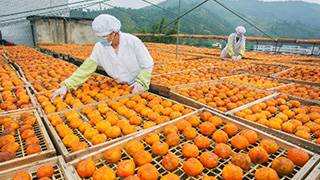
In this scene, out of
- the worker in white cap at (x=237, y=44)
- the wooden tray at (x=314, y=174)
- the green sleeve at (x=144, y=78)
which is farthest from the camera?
the worker in white cap at (x=237, y=44)

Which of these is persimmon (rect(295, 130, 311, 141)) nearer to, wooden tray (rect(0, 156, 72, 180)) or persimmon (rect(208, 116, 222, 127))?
persimmon (rect(208, 116, 222, 127))

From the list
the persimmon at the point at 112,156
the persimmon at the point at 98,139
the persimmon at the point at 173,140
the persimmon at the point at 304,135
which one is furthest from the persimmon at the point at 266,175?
the persimmon at the point at 98,139

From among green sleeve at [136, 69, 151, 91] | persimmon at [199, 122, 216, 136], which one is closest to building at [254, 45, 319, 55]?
green sleeve at [136, 69, 151, 91]

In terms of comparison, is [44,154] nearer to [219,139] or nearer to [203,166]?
[203,166]

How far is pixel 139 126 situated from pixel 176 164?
0.84m

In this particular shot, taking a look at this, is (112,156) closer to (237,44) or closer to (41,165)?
(41,165)

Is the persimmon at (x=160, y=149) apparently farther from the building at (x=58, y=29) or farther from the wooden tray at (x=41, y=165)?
the building at (x=58, y=29)

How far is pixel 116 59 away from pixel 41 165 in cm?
247

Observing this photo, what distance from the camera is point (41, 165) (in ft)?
5.06

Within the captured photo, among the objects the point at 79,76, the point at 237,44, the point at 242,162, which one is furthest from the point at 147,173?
the point at 237,44

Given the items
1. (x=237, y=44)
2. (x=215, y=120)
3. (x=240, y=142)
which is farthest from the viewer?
(x=237, y=44)

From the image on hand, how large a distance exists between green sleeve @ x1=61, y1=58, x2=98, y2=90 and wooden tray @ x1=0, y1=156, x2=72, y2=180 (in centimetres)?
189

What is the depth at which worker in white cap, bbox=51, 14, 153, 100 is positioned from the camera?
10.1 feet

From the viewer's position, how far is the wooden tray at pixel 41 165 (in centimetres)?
142
